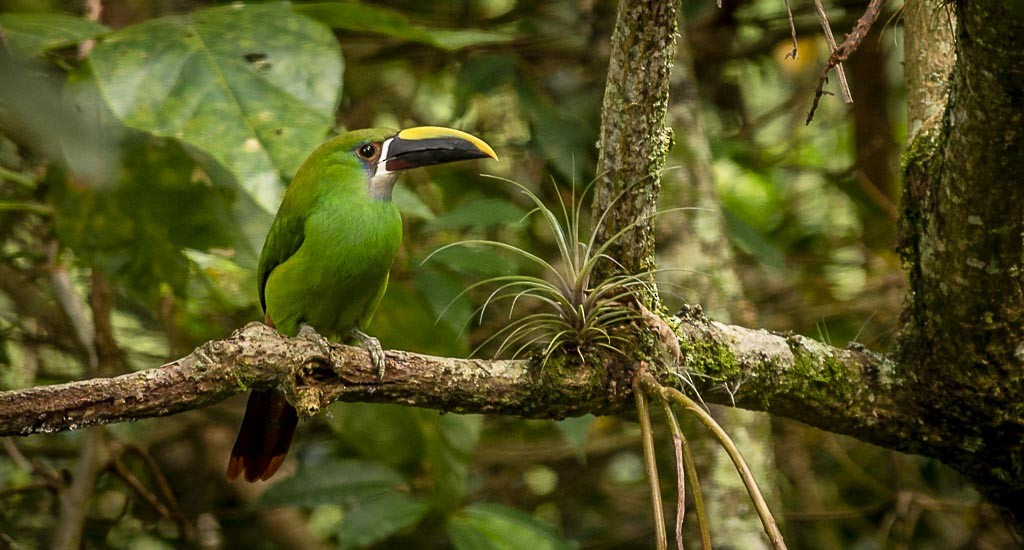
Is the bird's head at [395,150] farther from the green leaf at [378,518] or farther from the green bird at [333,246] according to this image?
the green leaf at [378,518]

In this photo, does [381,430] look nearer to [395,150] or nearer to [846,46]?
[395,150]

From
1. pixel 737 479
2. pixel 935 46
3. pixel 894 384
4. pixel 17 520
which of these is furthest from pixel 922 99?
pixel 17 520

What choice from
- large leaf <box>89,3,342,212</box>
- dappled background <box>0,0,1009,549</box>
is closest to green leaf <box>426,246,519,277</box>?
dappled background <box>0,0,1009,549</box>

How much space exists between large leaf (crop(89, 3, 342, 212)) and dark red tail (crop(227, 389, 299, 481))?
578 mm

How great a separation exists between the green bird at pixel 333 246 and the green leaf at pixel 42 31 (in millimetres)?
605

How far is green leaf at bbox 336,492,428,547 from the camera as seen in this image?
284 centimetres

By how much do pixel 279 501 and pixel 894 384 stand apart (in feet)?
6.09

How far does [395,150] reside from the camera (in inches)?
103

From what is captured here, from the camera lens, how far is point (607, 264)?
72.8 inches

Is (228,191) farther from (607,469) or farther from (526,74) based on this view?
(607,469)

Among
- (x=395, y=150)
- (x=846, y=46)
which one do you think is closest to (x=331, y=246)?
(x=395, y=150)

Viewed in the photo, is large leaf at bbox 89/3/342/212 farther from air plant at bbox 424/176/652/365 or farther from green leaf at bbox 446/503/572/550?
green leaf at bbox 446/503/572/550

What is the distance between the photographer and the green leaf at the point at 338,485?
307 cm

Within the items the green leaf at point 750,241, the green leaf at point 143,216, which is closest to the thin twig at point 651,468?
the green leaf at point 143,216
